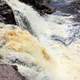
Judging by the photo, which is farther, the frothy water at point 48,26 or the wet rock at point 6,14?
the frothy water at point 48,26

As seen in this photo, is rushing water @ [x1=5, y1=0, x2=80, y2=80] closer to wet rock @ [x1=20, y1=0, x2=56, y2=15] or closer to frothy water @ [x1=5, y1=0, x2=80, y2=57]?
frothy water @ [x1=5, y1=0, x2=80, y2=57]

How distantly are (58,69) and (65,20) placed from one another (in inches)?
179

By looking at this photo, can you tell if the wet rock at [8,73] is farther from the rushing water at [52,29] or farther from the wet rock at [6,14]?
the wet rock at [6,14]

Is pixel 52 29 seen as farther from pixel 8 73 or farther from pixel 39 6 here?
pixel 8 73

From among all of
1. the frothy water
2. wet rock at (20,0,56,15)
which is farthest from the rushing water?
wet rock at (20,0,56,15)

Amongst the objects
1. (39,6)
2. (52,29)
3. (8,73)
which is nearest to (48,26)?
(52,29)

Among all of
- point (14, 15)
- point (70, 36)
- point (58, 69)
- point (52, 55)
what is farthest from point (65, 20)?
point (58, 69)

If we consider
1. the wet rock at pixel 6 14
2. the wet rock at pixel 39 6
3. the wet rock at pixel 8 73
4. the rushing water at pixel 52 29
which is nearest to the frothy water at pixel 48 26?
the rushing water at pixel 52 29

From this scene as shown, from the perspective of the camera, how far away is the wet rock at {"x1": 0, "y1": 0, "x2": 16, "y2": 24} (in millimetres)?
8183

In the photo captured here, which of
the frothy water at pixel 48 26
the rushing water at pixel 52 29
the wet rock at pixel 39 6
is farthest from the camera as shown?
the wet rock at pixel 39 6

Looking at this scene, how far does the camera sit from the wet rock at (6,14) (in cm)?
818

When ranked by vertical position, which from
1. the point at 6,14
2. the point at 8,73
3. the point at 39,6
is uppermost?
the point at 8,73

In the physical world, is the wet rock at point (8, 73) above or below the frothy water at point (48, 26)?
above

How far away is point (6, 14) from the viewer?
848 cm
